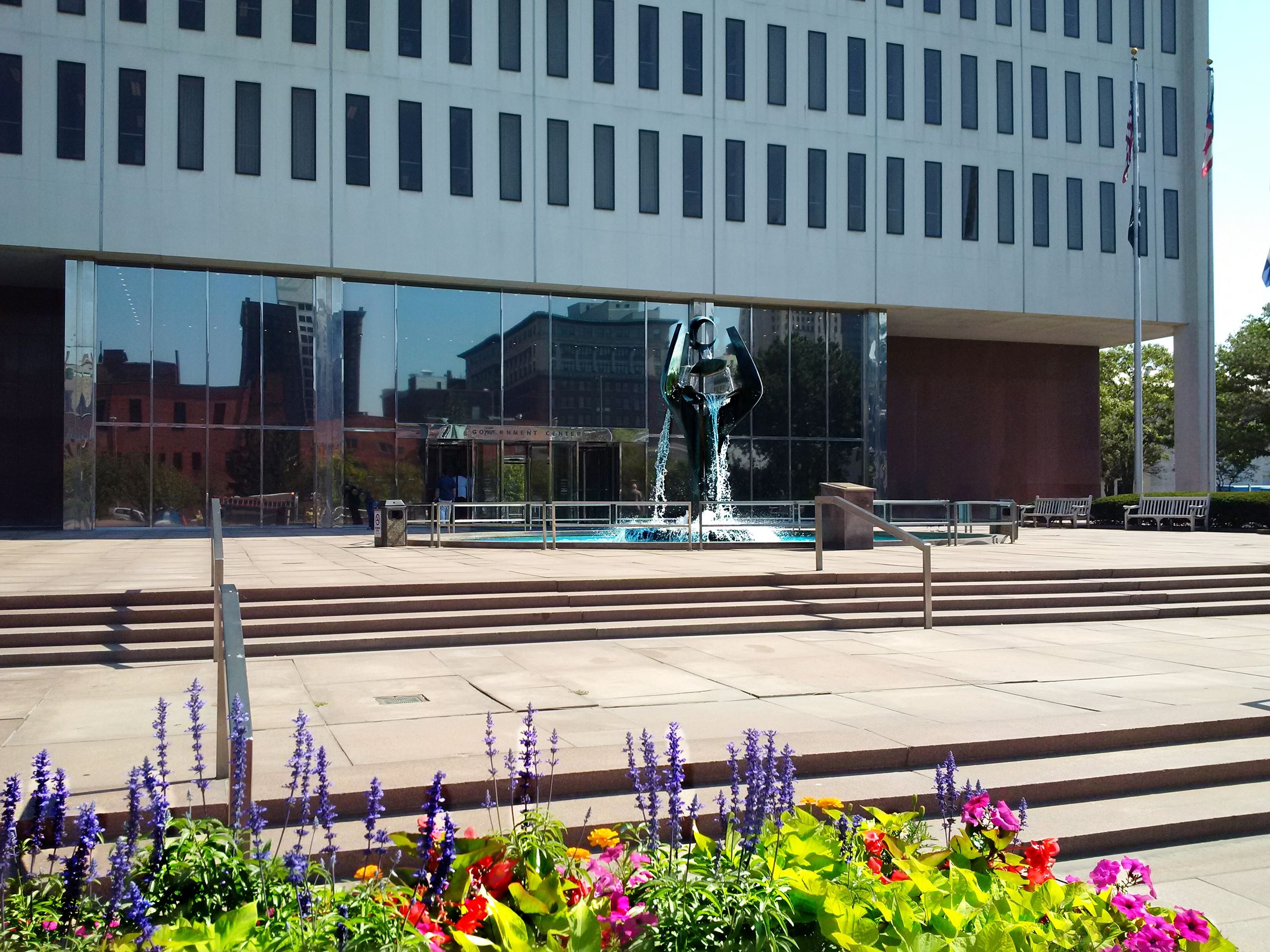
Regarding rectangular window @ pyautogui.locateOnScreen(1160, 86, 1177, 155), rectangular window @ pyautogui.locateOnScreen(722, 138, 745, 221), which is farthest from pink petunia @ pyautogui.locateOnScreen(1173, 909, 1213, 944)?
rectangular window @ pyautogui.locateOnScreen(1160, 86, 1177, 155)

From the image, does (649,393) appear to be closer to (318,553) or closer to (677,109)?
(677,109)

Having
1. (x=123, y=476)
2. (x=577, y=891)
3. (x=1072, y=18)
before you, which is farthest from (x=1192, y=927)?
(x=1072, y=18)

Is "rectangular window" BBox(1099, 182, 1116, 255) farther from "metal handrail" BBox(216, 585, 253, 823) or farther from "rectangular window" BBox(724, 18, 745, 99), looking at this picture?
"metal handrail" BBox(216, 585, 253, 823)

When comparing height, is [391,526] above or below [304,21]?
below

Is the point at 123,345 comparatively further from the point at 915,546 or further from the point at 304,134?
the point at 915,546

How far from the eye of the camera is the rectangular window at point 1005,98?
36.0 meters

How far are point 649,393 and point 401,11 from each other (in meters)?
12.4

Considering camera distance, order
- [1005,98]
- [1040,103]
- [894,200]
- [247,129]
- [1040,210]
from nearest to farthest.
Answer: [247,129] < [894,200] < [1005,98] < [1040,210] < [1040,103]

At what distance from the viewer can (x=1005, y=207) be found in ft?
118

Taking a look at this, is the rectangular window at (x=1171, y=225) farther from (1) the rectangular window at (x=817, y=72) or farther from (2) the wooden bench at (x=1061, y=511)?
(1) the rectangular window at (x=817, y=72)

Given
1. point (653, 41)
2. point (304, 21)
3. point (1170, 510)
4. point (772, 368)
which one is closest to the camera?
point (304, 21)

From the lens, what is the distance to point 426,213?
29578 millimetres

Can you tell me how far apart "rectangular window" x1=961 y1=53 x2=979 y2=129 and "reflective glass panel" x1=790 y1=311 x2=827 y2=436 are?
26.0 ft

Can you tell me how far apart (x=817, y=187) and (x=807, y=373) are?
5.64 m
